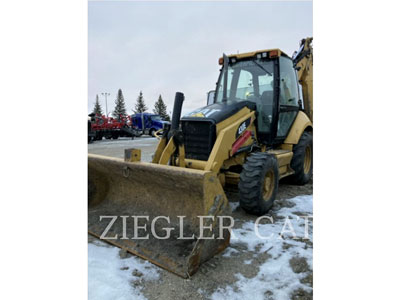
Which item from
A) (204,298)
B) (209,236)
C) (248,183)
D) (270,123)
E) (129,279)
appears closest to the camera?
(204,298)

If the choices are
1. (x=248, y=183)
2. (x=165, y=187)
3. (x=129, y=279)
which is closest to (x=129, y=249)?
(x=129, y=279)

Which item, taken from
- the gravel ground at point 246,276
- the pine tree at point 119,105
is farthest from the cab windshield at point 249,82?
the pine tree at point 119,105

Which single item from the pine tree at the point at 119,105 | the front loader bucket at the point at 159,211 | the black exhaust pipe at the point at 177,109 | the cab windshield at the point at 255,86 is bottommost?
the front loader bucket at the point at 159,211

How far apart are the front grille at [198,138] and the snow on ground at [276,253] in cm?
114

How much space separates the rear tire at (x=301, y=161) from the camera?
504cm

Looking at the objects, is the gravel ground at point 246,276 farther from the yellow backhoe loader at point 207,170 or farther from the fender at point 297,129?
the fender at point 297,129

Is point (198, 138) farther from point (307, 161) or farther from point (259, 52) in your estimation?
point (307, 161)

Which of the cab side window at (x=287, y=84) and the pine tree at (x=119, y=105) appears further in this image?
the pine tree at (x=119, y=105)

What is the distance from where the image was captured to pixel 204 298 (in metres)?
2.12

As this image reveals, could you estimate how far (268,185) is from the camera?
383 centimetres

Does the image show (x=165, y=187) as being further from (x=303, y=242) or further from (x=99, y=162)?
(x=303, y=242)

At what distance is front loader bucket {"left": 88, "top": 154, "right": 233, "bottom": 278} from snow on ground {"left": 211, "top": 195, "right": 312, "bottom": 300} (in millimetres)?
382

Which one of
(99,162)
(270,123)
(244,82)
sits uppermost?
(244,82)

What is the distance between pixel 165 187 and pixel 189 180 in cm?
50
